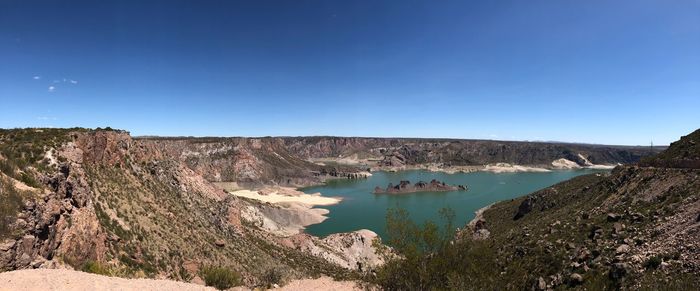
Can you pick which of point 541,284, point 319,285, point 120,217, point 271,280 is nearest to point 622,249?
point 541,284

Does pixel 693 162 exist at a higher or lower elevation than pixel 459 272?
higher

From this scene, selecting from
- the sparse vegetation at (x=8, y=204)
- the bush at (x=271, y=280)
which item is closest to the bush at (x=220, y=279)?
the bush at (x=271, y=280)

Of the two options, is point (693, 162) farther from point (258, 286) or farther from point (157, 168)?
point (157, 168)

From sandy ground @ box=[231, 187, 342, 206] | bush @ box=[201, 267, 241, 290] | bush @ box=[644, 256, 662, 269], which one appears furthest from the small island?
bush @ box=[201, 267, 241, 290]

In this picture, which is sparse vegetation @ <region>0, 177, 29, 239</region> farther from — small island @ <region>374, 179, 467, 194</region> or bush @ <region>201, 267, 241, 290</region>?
small island @ <region>374, 179, 467, 194</region>

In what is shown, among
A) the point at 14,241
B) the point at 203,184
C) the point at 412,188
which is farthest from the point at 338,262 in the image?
the point at 412,188

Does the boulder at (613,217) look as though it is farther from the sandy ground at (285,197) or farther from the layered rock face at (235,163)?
the layered rock face at (235,163)
